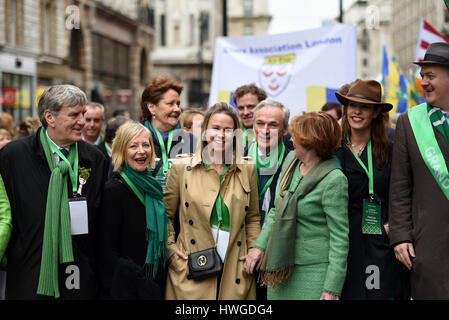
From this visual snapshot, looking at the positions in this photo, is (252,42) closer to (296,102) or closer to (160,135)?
(296,102)

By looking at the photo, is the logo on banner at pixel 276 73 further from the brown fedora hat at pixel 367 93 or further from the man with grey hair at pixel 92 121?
the brown fedora hat at pixel 367 93

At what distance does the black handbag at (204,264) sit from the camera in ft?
14.2

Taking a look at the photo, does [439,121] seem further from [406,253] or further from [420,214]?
[406,253]

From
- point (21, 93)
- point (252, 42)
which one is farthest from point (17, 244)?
point (21, 93)

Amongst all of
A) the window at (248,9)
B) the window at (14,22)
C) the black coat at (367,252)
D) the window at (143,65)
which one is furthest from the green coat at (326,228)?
the window at (248,9)

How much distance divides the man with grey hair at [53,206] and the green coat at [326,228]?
1.41 metres

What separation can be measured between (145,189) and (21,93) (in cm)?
2140

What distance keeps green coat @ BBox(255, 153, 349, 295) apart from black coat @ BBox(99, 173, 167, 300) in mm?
1022

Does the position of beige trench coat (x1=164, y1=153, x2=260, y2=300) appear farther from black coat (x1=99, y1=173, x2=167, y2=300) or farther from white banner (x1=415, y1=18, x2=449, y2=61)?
white banner (x1=415, y1=18, x2=449, y2=61)

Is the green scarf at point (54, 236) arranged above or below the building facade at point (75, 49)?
below

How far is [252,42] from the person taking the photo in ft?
28.9

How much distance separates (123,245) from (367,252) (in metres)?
1.69

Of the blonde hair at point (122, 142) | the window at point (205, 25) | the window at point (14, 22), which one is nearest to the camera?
the blonde hair at point (122, 142)

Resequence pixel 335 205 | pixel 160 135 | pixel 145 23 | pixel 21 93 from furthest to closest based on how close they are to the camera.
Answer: pixel 145 23 < pixel 21 93 < pixel 160 135 < pixel 335 205
